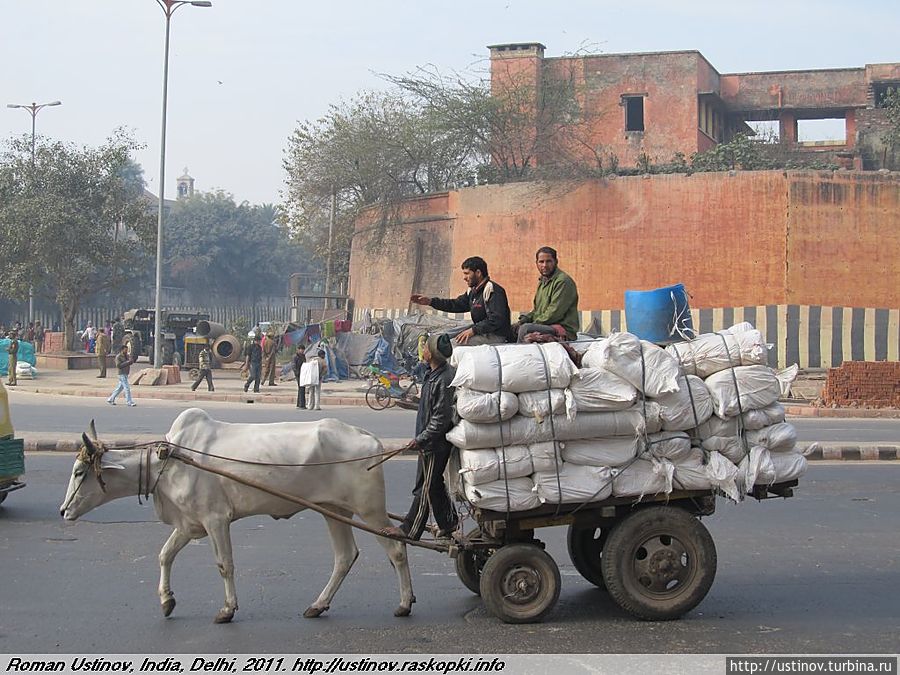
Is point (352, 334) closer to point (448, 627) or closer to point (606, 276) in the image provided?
point (606, 276)

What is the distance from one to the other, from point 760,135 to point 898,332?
13423mm

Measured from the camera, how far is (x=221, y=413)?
21359 millimetres

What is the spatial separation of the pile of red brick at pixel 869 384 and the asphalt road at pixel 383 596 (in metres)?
12.9

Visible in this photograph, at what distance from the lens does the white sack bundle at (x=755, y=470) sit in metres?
6.77

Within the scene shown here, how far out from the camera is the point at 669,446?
264 inches

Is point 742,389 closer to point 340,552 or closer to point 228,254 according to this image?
point 340,552

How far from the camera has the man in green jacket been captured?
25.0 ft

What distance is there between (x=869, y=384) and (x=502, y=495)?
61.2ft

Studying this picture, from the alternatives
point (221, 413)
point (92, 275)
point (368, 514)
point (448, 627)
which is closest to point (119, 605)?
point (368, 514)

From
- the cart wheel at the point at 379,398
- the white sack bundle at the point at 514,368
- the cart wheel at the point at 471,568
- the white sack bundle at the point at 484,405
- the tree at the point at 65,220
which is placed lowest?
the cart wheel at the point at 471,568

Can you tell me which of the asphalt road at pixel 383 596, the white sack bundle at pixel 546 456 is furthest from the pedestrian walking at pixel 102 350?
the white sack bundle at pixel 546 456

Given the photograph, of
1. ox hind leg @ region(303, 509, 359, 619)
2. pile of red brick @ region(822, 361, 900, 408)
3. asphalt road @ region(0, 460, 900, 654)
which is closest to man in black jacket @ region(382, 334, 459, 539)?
ox hind leg @ region(303, 509, 359, 619)

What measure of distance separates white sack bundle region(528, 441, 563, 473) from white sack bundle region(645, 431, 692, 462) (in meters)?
0.62

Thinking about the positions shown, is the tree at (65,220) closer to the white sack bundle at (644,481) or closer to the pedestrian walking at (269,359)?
the pedestrian walking at (269,359)
